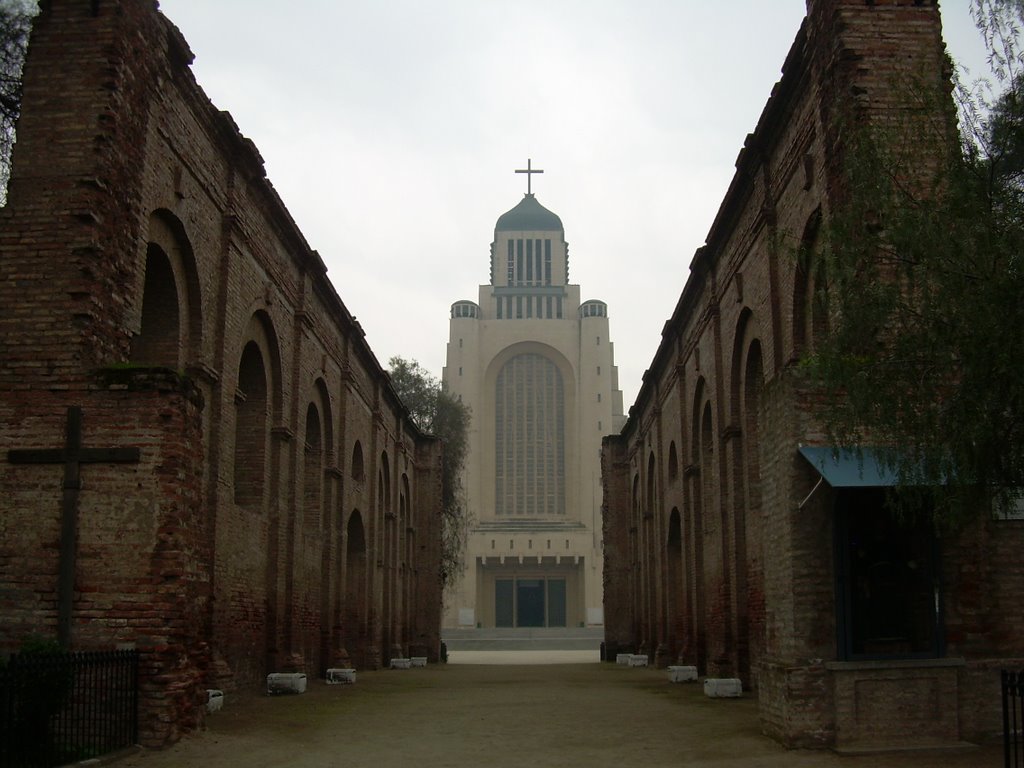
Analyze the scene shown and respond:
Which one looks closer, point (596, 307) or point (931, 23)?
point (931, 23)

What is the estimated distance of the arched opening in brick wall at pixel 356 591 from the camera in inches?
1100

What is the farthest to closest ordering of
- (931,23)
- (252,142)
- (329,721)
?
(252,142) < (329,721) < (931,23)

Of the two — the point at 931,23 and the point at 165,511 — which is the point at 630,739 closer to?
the point at 165,511

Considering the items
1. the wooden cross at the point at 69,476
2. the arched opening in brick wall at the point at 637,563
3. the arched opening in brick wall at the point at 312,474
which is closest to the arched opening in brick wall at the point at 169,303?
the wooden cross at the point at 69,476

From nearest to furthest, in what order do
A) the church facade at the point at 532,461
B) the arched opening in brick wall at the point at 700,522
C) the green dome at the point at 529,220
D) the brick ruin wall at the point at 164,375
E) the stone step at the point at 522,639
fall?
1. the brick ruin wall at the point at 164,375
2. the arched opening in brick wall at the point at 700,522
3. the stone step at the point at 522,639
4. the church facade at the point at 532,461
5. the green dome at the point at 529,220

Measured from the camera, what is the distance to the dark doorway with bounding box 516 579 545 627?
237 ft

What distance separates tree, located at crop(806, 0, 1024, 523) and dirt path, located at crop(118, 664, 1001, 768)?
266 centimetres


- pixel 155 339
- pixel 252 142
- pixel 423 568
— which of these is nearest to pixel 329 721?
pixel 155 339

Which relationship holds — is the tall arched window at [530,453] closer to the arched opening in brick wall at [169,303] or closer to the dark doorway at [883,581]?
the arched opening in brick wall at [169,303]

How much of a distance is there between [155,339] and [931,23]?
1092 centimetres

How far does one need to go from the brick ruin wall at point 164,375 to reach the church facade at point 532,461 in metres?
45.7

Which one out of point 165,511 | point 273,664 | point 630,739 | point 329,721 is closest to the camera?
point 165,511

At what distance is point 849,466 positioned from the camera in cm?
1053

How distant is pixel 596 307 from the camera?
75.1m
